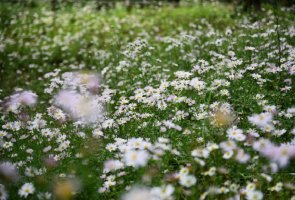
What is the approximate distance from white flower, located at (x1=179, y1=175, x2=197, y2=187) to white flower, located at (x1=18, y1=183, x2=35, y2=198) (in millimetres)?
978

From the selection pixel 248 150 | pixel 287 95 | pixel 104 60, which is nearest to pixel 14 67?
pixel 104 60

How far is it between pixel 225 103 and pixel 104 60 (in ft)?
11.6

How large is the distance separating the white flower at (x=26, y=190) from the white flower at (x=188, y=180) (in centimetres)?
98

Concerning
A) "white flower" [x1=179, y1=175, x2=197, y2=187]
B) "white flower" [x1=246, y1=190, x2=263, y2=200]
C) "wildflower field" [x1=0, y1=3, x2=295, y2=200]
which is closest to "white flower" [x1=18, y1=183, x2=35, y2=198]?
"wildflower field" [x1=0, y1=3, x2=295, y2=200]

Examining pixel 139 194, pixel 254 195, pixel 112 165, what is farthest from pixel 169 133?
pixel 254 195

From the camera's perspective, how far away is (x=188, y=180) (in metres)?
2.77

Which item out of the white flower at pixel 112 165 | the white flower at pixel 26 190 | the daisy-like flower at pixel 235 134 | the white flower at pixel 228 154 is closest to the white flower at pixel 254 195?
the white flower at pixel 228 154

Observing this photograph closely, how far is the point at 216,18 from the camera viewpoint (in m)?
9.52

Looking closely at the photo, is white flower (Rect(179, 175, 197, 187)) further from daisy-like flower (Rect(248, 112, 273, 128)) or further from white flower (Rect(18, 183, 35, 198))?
white flower (Rect(18, 183, 35, 198))

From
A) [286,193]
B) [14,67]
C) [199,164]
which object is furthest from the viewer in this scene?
[14,67]

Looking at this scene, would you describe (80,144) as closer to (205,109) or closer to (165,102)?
(165,102)

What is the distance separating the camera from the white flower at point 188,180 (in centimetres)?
273

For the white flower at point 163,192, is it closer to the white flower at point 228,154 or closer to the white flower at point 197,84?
the white flower at point 228,154

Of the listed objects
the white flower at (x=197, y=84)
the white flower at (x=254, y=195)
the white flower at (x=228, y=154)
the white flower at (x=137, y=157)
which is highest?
the white flower at (x=197, y=84)
